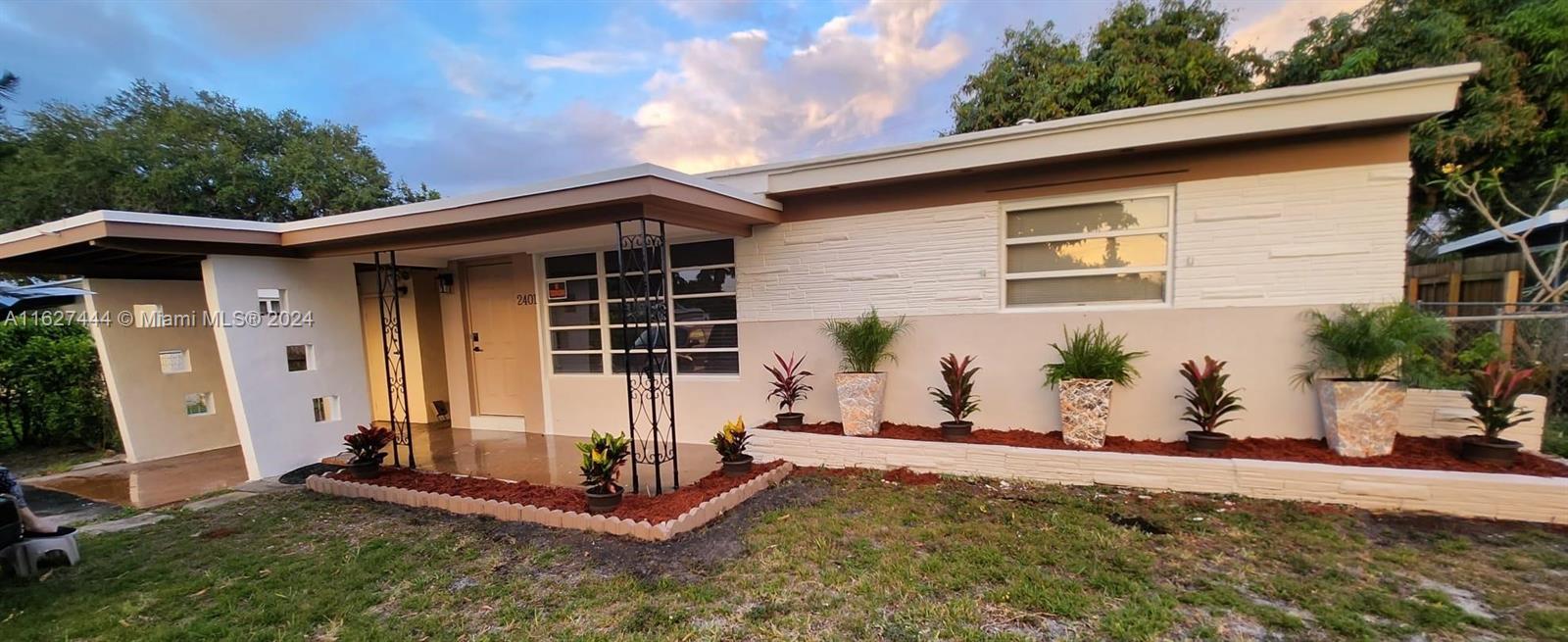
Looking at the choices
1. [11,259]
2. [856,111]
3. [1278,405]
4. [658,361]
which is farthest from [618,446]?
Answer: [856,111]

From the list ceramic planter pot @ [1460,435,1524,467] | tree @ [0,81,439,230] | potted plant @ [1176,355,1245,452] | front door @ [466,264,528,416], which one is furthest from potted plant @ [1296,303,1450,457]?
tree @ [0,81,439,230]

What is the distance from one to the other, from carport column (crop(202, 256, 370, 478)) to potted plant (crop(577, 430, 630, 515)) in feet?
13.3

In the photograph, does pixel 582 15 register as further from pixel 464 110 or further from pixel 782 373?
pixel 464 110

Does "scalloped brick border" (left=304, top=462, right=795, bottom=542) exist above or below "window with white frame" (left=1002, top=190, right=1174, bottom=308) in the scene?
below

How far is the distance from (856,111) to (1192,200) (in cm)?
867

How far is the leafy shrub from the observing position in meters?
4.46

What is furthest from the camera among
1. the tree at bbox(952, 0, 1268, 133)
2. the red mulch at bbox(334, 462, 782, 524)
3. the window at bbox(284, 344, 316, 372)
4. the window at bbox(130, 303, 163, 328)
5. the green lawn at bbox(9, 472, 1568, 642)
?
the tree at bbox(952, 0, 1268, 133)

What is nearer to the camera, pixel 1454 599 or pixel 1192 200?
pixel 1454 599

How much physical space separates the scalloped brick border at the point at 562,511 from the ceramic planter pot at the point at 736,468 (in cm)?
18

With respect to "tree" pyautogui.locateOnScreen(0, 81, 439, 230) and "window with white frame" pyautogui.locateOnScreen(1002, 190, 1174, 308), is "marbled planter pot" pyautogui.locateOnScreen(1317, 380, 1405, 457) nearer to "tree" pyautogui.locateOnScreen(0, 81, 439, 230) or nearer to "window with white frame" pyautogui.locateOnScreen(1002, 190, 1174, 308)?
"window with white frame" pyautogui.locateOnScreen(1002, 190, 1174, 308)

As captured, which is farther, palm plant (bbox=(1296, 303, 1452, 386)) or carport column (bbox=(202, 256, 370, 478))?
carport column (bbox=(202, 256, 370, 478))

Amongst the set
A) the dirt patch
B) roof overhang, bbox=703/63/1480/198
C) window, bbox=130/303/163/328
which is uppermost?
roof overhang, bbox=703/63/1480/198

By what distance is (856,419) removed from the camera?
5117 mm

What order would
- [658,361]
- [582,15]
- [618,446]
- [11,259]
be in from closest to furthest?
[618,446] < [11,259] < [658,361] < [582,15]
